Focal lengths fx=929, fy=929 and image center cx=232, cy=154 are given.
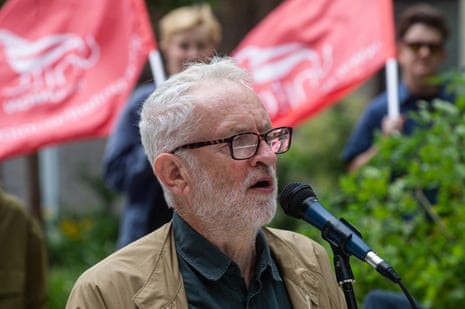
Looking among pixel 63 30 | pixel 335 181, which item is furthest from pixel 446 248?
pixel 335 181

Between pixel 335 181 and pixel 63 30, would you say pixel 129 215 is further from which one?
pixel 335 181

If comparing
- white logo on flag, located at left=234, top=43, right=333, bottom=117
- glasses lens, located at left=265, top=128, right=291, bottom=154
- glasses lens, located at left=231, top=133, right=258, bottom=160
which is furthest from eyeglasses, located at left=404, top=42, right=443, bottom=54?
glasses lens, located at left=231, top=133, right=258, bottom=160

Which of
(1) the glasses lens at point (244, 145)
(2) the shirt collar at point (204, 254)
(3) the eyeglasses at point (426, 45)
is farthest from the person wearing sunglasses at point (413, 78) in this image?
(1) the glasses lens at point (244, 145)

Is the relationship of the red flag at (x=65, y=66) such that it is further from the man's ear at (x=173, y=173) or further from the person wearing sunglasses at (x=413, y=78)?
the man's ear at (x=173, y=173)

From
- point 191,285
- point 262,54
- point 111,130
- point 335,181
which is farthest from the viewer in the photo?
point 335,181

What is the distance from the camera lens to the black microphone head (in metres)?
2.39

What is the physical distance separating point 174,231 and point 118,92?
2444 mm

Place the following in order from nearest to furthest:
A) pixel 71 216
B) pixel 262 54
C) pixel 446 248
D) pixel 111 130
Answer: pixel 446 248 → pixel 111 130 → pixel 262 54 → pixel 71 216

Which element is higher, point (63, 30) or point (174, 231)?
point (63, 30)

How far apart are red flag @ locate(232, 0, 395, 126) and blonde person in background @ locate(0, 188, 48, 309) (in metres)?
1.40

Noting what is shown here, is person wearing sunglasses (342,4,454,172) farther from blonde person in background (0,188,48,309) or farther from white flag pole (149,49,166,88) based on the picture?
blonde person in background (0,188,48,309)

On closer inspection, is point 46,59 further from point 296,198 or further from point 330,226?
point 330,226

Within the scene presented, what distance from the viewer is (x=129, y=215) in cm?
449

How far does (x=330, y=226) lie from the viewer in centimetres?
233
